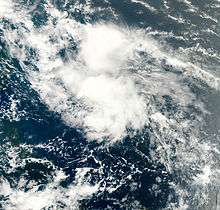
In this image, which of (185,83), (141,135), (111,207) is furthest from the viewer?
(185,83)

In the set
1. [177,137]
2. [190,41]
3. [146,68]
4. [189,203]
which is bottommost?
[189,203]

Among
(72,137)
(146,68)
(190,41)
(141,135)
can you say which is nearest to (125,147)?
(141,135)

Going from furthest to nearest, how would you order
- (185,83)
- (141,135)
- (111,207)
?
1. (185,83)
2. (141,135)
3. (111,207)

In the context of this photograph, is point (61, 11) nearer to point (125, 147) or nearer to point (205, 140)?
point (125, 147)

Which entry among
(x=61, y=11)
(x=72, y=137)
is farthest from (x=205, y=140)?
(x=61, y=11)

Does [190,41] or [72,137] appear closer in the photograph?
[72,137]

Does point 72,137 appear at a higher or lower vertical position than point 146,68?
lower
